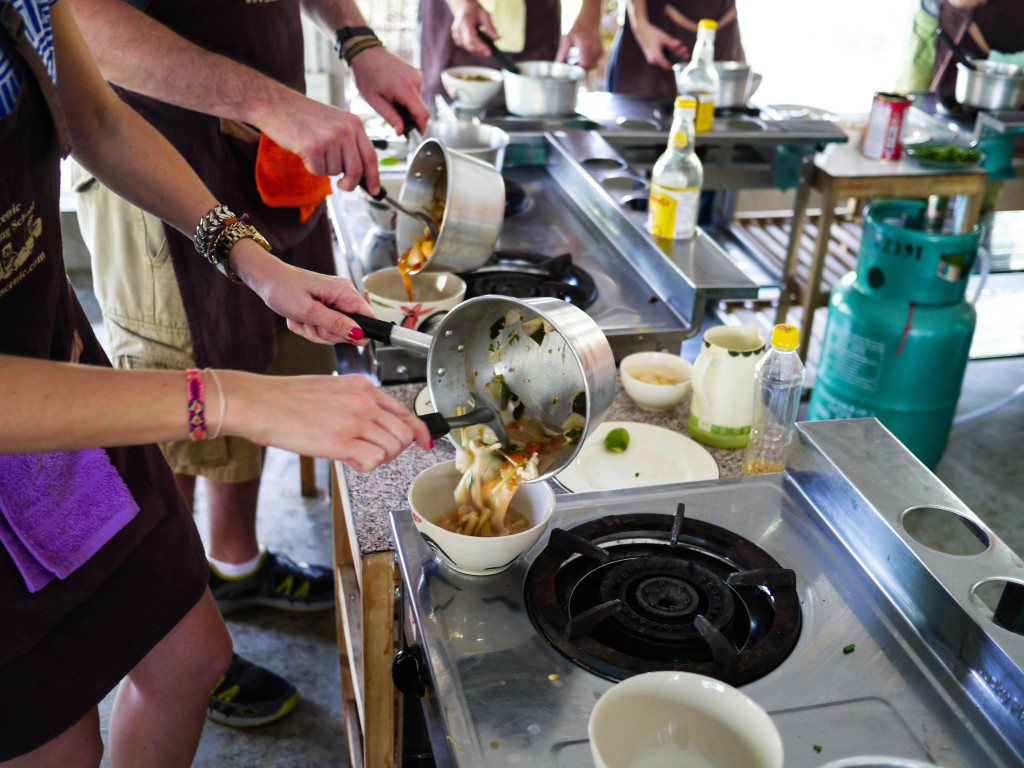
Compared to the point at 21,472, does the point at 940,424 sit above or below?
below

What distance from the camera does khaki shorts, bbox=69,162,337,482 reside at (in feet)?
5.66

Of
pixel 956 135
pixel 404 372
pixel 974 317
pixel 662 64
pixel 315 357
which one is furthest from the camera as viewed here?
pixel 662 64

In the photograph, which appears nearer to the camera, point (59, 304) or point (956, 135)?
point (59, 304)

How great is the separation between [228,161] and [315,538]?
126cm

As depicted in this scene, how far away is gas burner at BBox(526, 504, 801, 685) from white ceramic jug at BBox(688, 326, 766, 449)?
35 centimetres

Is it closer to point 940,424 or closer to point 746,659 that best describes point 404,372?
point 746,659

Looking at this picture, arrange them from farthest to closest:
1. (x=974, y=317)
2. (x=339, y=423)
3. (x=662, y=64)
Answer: (x=662, y=64), (x=974, y=317), (x=339, y=423)

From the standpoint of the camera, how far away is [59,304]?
1.14 meters

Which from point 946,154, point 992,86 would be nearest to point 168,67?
point 946,154

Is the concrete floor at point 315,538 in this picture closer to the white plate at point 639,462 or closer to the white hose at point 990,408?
the white hose at point 990,408

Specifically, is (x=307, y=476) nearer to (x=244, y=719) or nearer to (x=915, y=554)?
(x=244, y=719)

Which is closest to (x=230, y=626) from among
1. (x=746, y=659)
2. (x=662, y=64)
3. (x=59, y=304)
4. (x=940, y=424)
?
(x=59, y=304)

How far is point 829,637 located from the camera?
96 centimetres

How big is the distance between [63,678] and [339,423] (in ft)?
1.80
